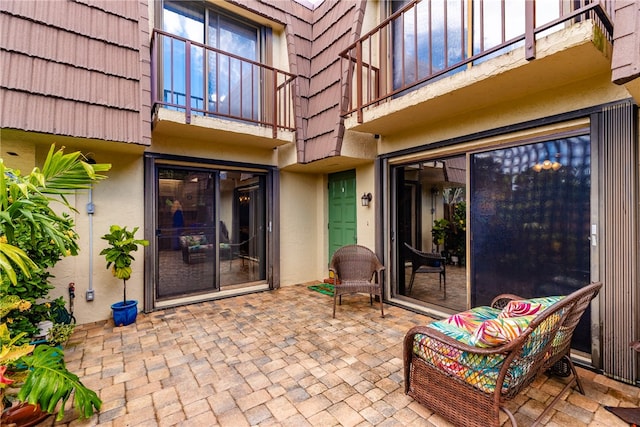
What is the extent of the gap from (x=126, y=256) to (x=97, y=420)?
2142mm

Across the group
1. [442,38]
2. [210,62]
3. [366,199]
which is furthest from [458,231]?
[210,62]

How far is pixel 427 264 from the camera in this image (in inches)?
170

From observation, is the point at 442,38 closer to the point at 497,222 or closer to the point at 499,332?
the point at 497,222

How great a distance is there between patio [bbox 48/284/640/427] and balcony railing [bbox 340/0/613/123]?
269 cm

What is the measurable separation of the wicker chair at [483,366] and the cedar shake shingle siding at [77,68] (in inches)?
153

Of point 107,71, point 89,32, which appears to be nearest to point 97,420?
point 107,71

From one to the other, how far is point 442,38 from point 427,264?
3.05 meters

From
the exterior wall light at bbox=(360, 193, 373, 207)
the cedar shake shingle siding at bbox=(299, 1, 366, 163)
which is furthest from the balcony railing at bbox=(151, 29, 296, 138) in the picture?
the exterior wall light at bbox=(360, 193, 373, 207)

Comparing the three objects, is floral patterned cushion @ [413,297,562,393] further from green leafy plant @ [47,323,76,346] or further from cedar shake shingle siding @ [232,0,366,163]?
green leafy plant @ [47,323,76,346]

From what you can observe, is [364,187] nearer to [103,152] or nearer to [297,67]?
[297,67]

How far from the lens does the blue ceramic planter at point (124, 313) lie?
3.69 meters

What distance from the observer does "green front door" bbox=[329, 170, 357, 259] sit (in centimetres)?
535

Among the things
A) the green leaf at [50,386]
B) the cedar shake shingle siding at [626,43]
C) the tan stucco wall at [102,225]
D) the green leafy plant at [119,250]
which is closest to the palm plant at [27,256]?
the green leaf at [50,386]

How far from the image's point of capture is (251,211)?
17.9 feet
